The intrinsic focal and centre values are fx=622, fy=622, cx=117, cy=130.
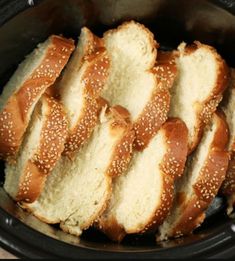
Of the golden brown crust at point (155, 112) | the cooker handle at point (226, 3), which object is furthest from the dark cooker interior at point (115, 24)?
the golden brown crust at point (155, 112)

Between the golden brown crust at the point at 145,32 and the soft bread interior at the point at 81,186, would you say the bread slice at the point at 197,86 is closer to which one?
the golden brown crust at the point at 145,32

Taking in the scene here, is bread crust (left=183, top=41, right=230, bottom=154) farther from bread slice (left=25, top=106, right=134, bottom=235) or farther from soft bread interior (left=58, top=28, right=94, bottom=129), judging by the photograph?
soft bread interior (left=58, top=28, right=94, bottom=129)

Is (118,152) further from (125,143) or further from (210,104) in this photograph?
(210,104)

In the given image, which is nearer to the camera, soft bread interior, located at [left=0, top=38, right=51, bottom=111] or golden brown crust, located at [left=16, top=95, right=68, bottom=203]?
golden brown crust, located at [left=16, top=95, right=68, bottom=203]

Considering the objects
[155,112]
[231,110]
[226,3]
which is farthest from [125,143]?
[226,3]

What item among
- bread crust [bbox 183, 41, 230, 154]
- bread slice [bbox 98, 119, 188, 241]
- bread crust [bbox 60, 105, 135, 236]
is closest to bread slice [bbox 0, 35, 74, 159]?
bread crust [bbox 60, 105, 135, 236]
